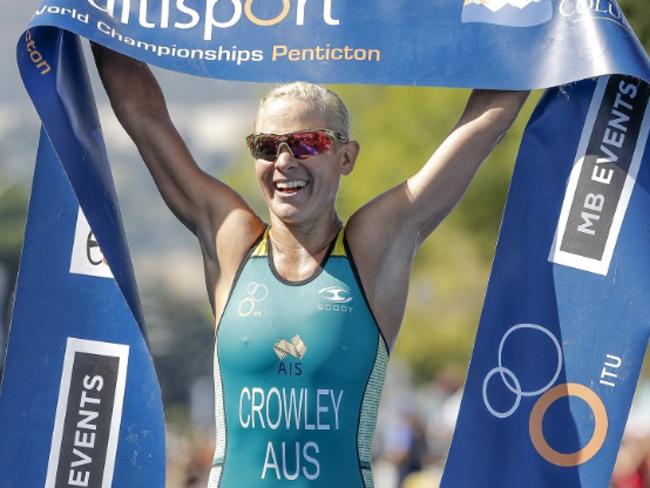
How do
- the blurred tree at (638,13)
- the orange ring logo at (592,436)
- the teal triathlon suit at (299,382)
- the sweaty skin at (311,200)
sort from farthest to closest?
the blurred tree at (638,13)
the orange ring logo at (592,436)
the sweaty skin at (311,200)
the teal triathlon suit at (299,382)

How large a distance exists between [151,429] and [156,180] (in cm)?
97

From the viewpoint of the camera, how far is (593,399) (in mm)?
6160

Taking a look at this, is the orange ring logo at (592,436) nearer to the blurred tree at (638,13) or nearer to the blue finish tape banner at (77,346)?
the blue finish tape banner at (77,346)

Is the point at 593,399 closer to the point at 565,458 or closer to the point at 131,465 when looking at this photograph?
the point at 565,458

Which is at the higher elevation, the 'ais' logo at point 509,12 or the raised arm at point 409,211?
the 'ais' logo at point 509,12

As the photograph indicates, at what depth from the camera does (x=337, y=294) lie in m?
5.92

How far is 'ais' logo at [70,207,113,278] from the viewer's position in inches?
254

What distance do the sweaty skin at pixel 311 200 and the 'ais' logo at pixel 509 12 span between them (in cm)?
27

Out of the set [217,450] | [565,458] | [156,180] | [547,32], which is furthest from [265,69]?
[565,458]

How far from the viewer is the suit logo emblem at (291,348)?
5887mm

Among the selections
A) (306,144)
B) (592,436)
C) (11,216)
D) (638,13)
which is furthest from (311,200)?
(11,216)

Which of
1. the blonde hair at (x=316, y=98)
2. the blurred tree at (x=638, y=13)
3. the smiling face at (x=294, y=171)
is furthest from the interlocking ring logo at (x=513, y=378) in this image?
the blurred tree at (x=638, y=13)

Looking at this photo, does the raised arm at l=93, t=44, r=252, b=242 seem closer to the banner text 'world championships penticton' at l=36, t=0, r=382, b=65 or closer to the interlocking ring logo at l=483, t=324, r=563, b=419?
the banner text 'world championships penticton' at l=36, t=0, r=382, b=65

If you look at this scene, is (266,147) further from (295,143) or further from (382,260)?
(382,260)
